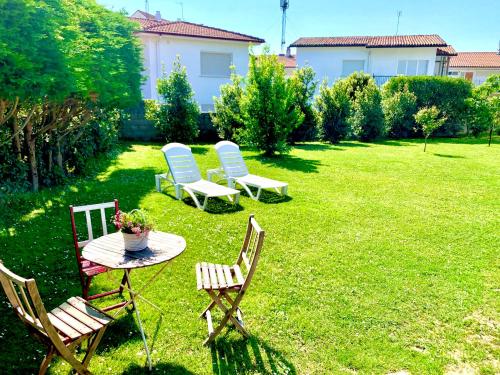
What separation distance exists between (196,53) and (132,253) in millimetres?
23389

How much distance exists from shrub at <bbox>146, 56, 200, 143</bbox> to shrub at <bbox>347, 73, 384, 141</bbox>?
8916mm

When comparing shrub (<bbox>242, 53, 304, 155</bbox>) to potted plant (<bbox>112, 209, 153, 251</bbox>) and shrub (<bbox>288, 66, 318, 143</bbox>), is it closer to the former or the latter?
shrub (<bbox>288, 66, 318, 143</bbox>)

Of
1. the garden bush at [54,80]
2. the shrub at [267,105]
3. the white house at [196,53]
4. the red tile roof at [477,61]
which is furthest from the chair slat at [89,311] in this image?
the red tile roof at [477,61]

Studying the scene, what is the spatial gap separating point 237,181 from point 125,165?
5536 mm

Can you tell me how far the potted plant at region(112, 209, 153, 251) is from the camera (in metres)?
3.89

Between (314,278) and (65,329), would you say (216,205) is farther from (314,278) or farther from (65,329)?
(65,329)

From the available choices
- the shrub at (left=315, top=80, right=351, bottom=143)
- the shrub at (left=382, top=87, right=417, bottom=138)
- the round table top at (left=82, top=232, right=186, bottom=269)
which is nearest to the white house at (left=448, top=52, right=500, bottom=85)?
the shrub at (left=382, top=87, right=417, bottom=138)

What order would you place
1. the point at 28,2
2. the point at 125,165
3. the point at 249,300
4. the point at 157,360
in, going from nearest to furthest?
the point at 157,360, the point at 249,300, the point at 28,2, the point at 125,165

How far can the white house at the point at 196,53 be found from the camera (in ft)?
78.1

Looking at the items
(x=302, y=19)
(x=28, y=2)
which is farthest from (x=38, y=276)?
(x=302, y=19)

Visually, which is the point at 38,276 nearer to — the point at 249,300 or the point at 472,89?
the point at 249,300

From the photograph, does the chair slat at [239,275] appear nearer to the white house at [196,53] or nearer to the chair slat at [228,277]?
the chair slat at [228,277]

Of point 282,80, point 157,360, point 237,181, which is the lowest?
point 157,360

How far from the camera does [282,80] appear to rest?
14117 mm
